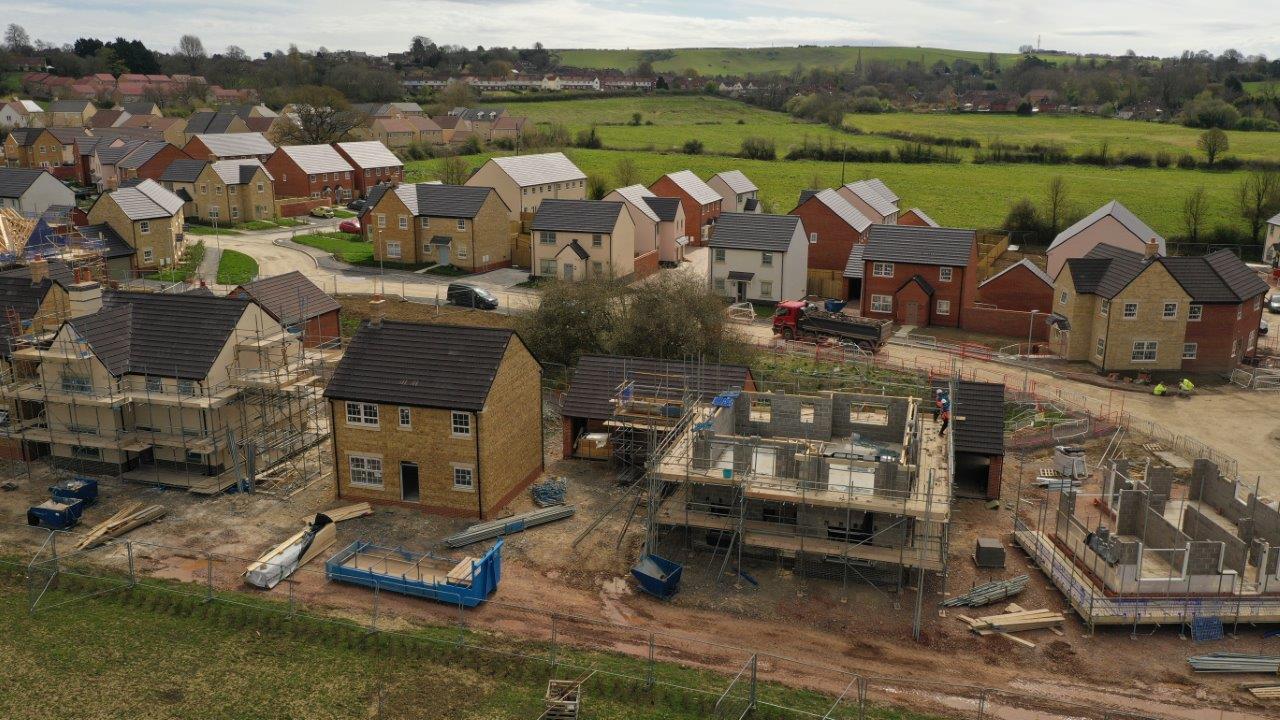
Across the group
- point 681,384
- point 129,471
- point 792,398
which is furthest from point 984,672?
point 129,471

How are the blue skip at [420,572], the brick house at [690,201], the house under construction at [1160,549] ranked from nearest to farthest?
the house under construction at [1160,549] → the blue skip at [420,572] → the brick house at [690,201]

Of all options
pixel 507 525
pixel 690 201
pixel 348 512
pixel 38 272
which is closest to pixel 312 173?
pixel 690 201

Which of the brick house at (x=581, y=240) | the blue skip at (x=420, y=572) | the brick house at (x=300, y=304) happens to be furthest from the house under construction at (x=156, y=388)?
the brick house at (x=581, y=240)

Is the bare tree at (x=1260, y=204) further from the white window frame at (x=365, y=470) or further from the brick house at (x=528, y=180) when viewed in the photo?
the white window frame at (x=365, y=470)

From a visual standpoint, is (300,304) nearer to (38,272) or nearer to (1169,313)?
(38,272)

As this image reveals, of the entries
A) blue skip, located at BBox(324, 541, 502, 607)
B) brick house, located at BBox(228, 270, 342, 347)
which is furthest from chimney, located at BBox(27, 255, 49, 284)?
blue skip, located at BBox(324, 541, 502, 607)

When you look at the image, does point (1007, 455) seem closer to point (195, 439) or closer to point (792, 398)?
point (792, 398)

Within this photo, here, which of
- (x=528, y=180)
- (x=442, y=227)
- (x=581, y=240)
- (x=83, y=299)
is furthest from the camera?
(x=528, y=180)
